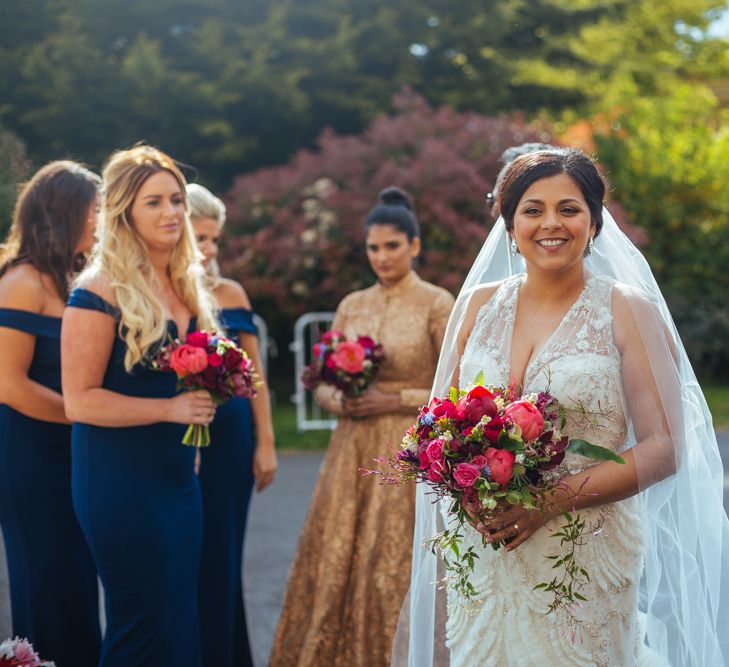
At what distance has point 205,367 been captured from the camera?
3771mm

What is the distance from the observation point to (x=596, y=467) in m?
2.89

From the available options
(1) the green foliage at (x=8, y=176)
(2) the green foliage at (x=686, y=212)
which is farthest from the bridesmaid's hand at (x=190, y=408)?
(2) the green foliage at (x=686, y=212)

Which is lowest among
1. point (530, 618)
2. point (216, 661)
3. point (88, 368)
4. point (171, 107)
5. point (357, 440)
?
point (216, 661)

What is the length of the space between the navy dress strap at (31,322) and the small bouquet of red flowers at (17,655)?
1.32 meters

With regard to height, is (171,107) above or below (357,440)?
above

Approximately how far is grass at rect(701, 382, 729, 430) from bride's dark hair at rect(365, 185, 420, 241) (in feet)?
31.2

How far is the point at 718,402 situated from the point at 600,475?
14.1 metres

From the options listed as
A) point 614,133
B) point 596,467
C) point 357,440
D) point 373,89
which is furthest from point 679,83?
point 596,467

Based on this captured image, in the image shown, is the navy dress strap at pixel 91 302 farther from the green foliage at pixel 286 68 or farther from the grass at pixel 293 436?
the green foliage at pixel 286 68

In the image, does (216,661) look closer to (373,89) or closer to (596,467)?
(596,467)

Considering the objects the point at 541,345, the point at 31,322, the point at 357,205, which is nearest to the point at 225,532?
the point at 31,322

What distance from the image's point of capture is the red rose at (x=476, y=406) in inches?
107

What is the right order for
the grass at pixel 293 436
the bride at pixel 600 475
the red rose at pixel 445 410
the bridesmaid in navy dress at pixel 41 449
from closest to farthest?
the red rose at pixel 445 410 < the bride at pixel 600 475 < the bridesmaid in navy dress at pixel 41 449 < the grass at pixel 293 436

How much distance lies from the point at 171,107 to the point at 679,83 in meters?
16.2
